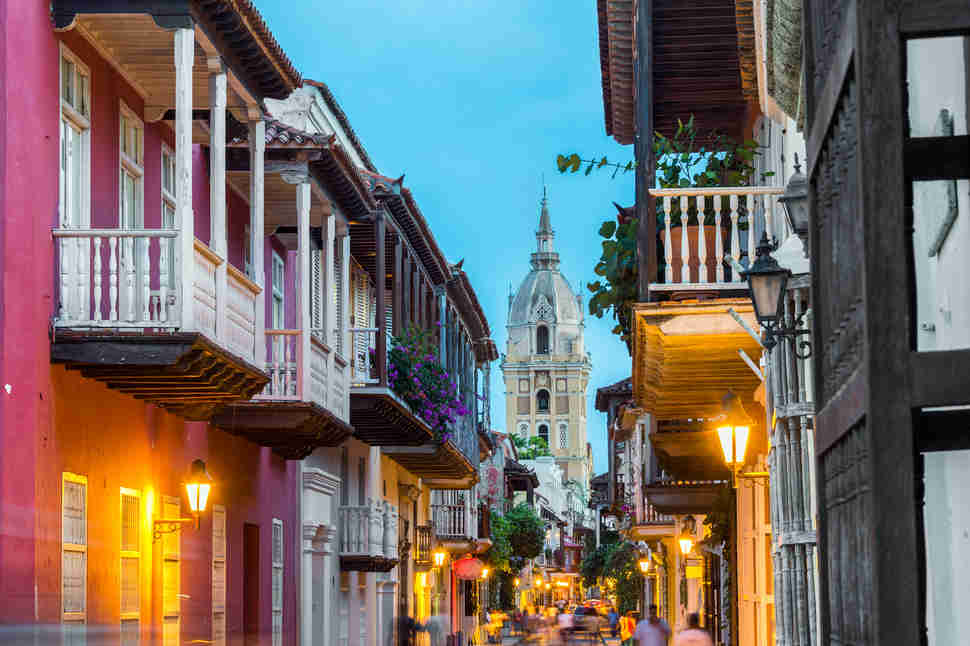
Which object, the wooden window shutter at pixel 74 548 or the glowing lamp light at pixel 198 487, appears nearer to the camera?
the wooden window shutter at pixel 74 548

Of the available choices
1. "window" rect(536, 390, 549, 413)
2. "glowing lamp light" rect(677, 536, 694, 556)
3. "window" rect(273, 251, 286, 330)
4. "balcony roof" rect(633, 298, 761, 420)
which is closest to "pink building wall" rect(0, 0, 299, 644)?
"balcony roof" rect(633, 298, 761, 420)

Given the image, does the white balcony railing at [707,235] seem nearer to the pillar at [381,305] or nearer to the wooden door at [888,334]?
the wooden door at [888,334]

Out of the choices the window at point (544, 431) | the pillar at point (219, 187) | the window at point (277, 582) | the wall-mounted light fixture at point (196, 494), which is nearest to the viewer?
the pillar at point (219, 187)

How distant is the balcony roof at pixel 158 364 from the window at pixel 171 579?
178 centimetres

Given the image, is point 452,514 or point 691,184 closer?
point 691,184

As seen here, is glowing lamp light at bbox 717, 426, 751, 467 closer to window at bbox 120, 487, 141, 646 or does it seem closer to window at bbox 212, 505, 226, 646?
window at bbox 120, 487, 141, 646

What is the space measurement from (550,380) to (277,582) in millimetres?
172281

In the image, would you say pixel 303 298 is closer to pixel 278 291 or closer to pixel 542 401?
pixel 278 291

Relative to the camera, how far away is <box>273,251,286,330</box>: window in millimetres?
23141

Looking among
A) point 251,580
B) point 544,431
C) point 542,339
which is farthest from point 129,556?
point 542,339

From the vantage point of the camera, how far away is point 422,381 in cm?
2659

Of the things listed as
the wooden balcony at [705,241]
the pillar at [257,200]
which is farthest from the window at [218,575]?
the wooden balcony at [705,241]

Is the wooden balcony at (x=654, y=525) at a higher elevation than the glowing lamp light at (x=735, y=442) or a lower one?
lower

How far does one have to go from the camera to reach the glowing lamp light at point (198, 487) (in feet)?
56.2
